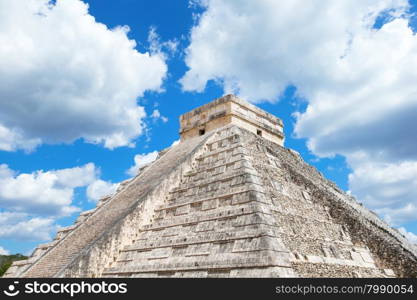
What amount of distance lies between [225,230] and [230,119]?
18.9 feet

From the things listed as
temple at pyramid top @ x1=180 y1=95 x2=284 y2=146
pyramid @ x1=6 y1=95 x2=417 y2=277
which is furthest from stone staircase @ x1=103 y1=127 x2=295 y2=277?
temple at pyramid top @ x1=180 y1=95 x2=284 y2=146

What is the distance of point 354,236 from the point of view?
32.3ft

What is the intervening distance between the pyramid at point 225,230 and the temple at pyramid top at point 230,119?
1.32m

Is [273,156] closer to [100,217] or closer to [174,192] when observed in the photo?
[174,192]

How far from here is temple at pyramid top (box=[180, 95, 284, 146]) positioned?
13.2 metres

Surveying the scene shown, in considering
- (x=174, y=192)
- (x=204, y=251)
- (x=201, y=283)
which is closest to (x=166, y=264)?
(x=204, y=251)

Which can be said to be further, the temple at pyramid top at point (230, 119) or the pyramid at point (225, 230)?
the temple at pyramid top at point (230, 119)

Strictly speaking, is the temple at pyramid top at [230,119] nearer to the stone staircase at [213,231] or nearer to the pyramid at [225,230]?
the pyramid at [225,230]

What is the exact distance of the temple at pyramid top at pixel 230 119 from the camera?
1320 centimetres

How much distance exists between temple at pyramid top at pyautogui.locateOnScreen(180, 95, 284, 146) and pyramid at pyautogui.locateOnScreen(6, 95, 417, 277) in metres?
1.32

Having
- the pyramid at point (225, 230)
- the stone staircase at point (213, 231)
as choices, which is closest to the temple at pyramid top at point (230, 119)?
the pyramid at point (225, 230)

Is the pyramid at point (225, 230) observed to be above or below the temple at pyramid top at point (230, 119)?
below

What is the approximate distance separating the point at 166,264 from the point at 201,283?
1630mm

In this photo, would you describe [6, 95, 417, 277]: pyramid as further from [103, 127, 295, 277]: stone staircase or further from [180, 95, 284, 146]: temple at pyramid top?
[180, 95, 284, 146]: temple at pyramid top
